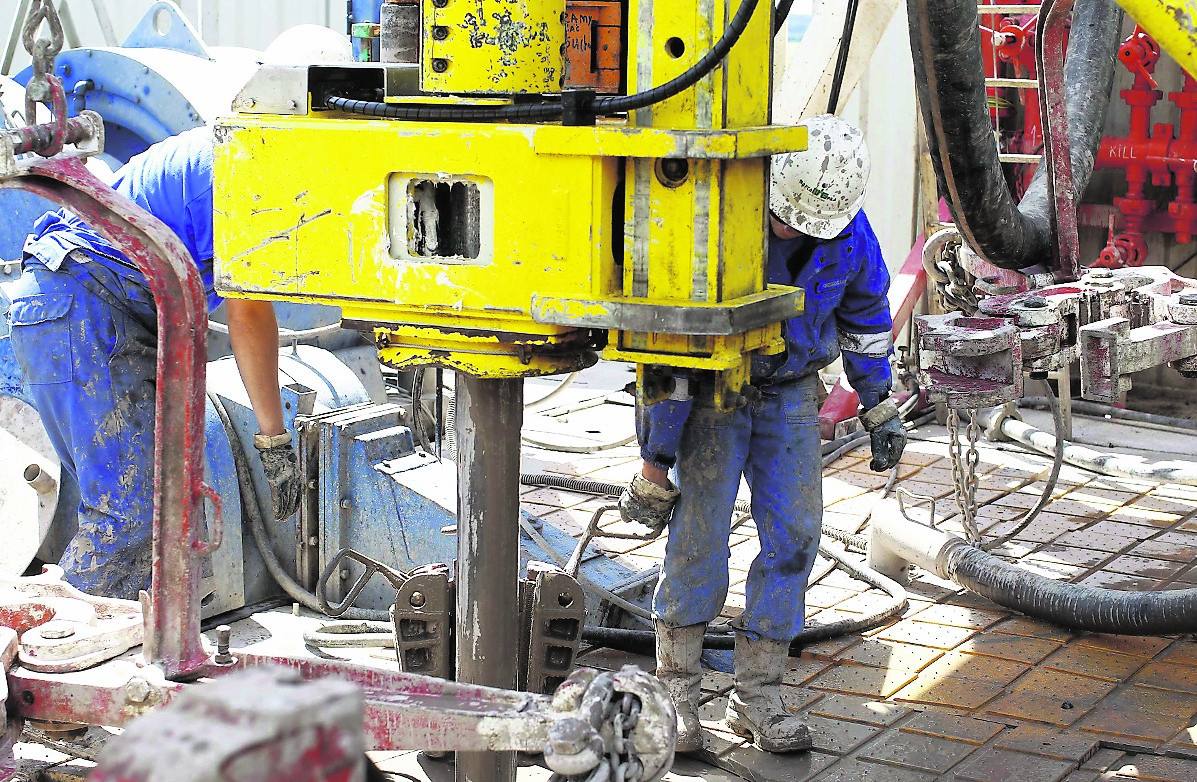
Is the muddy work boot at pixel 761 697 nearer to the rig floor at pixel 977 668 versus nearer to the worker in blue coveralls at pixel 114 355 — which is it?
the rig floor at pixel 977 668

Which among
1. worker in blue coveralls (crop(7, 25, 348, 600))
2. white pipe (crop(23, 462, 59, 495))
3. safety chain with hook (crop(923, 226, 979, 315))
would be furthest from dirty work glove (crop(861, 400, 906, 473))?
white pipe (crop(23, 462, 59, 495))

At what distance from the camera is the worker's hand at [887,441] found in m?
4.41

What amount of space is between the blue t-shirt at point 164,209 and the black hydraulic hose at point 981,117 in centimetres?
196

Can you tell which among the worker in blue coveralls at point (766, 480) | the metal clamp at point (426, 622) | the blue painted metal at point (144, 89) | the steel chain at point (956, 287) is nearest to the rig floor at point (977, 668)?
the worker in blue coveralls at point (766, 480)

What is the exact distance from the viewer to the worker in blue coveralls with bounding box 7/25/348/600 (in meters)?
4.18

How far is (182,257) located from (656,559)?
2611 millimetres

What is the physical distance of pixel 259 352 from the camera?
408 cm

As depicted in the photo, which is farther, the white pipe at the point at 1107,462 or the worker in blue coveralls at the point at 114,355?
the white pipe at the point at 1107,462

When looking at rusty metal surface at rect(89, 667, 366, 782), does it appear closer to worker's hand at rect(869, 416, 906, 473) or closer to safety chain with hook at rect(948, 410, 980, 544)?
worker's hand at rect(869, 416, 906, 473)

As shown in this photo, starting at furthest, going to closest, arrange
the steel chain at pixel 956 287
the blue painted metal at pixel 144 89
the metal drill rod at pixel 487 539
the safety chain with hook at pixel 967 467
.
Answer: the blue painted metal at pixel 144 89 → the safety chain with hook at pixel 967 467 → the steel chain at pixel 956 287 → the metal drill rod at pixel 487 539

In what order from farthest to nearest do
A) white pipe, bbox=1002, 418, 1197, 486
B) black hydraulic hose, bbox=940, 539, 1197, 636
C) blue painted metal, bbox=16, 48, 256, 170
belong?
white pipe, bbox=1002, 418, 1197, 486, blue painted metal, bbox=16, 48, 256, 170, black hydraulic hose, bbox=940, 539, 1197, 636

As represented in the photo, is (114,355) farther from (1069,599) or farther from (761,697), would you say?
(1069,599)

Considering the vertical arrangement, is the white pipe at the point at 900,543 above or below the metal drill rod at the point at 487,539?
below

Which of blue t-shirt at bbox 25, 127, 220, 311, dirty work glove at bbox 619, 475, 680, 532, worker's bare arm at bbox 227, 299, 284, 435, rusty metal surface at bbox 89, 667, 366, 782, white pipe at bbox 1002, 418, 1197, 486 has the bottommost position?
white pipe at bbox 1002, 418, 1197, 486
